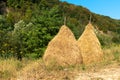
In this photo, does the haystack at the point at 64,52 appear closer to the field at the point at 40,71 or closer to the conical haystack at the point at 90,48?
the field at the point at 40,71

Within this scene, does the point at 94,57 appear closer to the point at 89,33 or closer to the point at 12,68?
the point at 89,33

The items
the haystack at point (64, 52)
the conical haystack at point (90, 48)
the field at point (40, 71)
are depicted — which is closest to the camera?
the field at point (40, 71)

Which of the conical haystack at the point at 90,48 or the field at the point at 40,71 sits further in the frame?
the conical haystack at the point at 90,48

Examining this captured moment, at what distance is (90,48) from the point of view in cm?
1777

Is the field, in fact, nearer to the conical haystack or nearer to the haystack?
the haystack

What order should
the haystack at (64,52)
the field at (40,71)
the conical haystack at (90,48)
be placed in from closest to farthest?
the field at (40,71), the haystack at (64,52), the conical haystack at (90,48)

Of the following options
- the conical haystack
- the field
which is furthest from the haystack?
the conical haystack

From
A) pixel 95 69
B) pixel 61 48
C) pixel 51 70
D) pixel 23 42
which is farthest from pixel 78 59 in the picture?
pixel 23 42

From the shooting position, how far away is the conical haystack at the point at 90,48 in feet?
57.4

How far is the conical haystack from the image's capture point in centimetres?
1750

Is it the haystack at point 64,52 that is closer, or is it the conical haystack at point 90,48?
Result: the haystack at point 64,52

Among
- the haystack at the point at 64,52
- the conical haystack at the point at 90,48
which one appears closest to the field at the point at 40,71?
the haystack at the point at 64,52

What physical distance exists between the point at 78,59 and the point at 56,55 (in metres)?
1.02

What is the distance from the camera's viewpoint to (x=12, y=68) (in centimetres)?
1342
